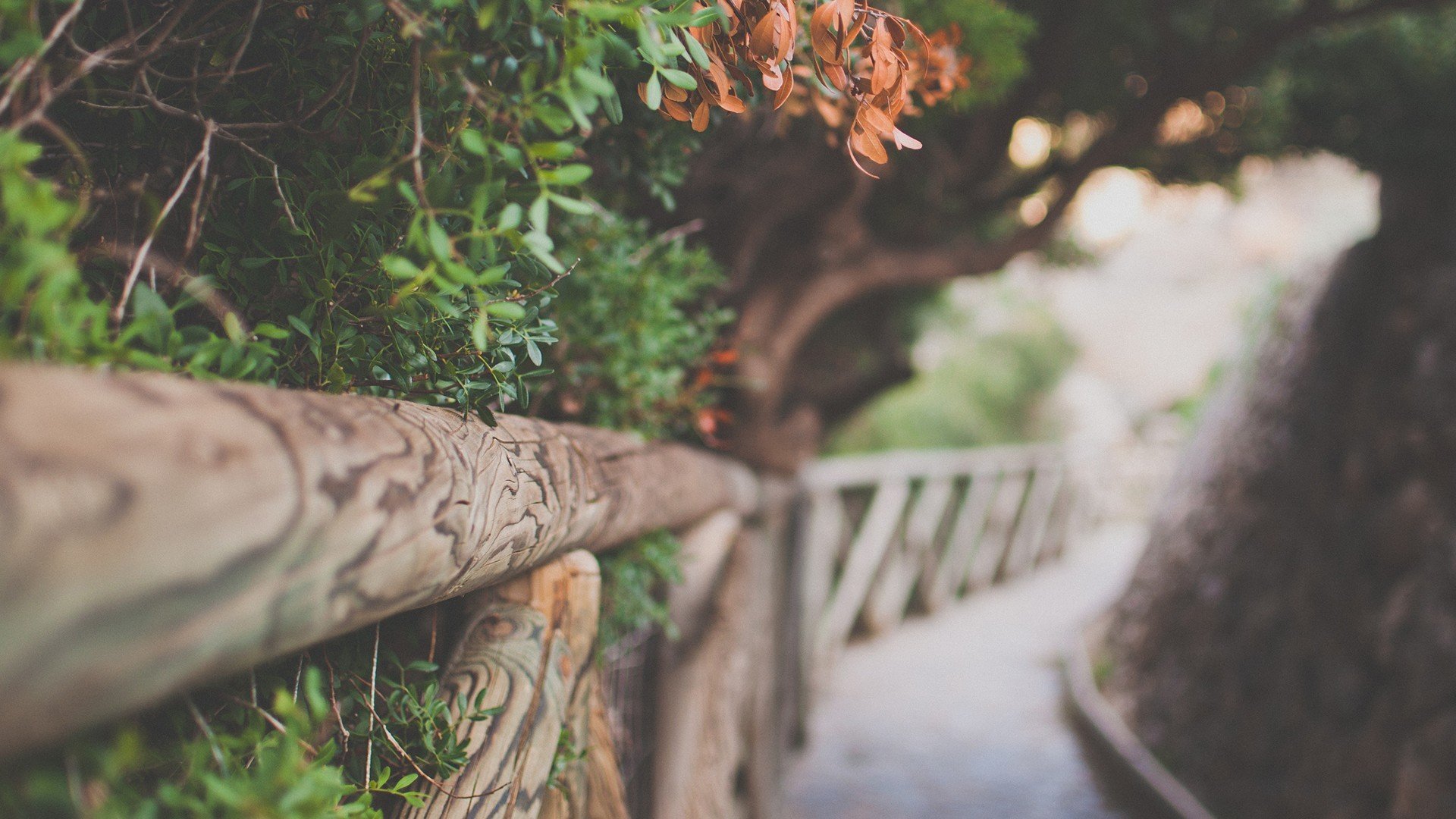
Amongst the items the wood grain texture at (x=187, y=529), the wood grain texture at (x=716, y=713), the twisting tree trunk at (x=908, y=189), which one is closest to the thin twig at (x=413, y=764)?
the wood grain texture at (x=187, y=529)

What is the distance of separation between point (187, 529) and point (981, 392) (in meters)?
8.61

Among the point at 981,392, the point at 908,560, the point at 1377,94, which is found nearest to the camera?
the point at 1377,94

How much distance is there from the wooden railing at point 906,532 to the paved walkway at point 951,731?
0.86 feet

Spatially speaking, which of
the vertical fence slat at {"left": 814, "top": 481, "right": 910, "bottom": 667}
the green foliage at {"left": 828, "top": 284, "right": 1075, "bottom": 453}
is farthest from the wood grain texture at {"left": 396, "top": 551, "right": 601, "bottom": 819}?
the green foliage at {"left": 828, "top": 284, "right": 1075, "bottom": 453}

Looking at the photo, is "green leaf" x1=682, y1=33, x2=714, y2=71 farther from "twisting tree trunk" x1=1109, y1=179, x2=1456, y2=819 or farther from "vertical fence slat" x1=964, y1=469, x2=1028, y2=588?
"vertical fence slat" x1=964, y1=469, x2=1028, y2=588

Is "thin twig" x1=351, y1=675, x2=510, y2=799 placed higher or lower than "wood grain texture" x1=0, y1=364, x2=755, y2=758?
lower

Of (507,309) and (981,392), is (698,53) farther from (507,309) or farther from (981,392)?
(981,392)

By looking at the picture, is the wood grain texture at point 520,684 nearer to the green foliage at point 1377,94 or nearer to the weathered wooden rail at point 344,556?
the weathered wooden rail at point 344,556

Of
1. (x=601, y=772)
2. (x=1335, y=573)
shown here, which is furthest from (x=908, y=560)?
A: (x=601, y=772)

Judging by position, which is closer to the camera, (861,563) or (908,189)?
(908,189)

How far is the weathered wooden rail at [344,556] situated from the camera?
0.34m

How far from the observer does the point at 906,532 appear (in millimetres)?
6469

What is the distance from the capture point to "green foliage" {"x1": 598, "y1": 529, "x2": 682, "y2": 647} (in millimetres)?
1437

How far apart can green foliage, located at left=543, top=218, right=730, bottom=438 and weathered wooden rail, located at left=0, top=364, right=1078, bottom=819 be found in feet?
0.31
